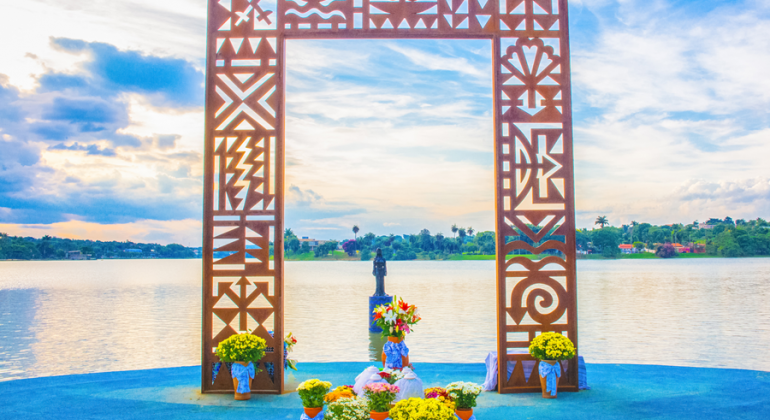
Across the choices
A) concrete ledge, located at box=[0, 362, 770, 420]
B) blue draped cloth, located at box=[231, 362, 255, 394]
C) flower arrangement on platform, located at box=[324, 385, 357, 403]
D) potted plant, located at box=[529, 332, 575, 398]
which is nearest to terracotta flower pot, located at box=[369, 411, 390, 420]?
flower arrangement on platform, located at box=[324, 385, 357, 403]

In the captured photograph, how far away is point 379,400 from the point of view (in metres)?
3.87

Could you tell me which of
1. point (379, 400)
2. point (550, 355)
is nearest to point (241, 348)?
point (379, 400)

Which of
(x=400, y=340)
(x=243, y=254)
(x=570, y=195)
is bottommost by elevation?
(x=400, y=340)

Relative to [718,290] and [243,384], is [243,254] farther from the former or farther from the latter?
[718,290]

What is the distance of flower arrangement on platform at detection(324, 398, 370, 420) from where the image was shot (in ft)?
12.0

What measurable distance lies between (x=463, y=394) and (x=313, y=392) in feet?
3.87

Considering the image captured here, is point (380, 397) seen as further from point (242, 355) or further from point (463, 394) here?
point (242, 355)

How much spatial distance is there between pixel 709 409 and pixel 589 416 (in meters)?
1.21

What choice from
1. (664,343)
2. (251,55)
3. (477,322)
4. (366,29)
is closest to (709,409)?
(366,29)

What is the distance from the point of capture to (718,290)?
29438 millimetres

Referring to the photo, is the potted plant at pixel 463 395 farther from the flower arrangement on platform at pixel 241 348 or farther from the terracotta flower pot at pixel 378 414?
the flower arrangement on platform at pixel 241 348

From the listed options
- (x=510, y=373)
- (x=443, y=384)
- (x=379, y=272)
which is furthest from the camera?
(x=379, y=272)

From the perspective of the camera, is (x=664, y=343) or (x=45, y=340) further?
(x=45, y=340)

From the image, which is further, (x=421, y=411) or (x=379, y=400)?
(x=379, y=400)
